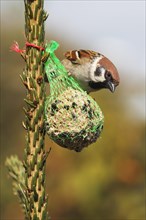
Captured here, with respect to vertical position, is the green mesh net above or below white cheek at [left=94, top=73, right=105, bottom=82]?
below

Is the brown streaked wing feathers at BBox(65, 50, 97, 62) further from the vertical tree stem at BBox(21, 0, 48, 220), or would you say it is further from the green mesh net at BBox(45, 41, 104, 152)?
the vertical tree stem at BBox(21, 0, 48, 220)

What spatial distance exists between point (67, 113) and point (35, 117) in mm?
714

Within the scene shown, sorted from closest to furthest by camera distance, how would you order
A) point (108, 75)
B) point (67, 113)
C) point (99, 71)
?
point (67, 113) → point (108, 75) → point (99, 71)

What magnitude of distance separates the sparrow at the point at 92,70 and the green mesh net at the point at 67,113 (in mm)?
856

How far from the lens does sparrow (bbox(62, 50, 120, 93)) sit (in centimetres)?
479

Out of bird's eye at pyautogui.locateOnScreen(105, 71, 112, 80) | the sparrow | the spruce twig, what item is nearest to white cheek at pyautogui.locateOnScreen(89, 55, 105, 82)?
the sparrow

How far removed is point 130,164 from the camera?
56.6 feet

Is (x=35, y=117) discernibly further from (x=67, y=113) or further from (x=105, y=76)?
(x=105, y=76)

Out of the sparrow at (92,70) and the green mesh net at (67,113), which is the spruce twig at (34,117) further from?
the sparrow at (92,70)

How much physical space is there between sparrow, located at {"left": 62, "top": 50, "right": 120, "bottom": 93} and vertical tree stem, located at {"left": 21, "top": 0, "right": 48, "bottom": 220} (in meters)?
1.55

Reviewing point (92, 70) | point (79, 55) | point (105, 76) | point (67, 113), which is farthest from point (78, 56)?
point (67, 113)

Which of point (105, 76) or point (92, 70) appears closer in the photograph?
point (105, 76)

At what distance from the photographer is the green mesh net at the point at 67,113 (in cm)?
364

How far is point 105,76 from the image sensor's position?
4.79 metres
